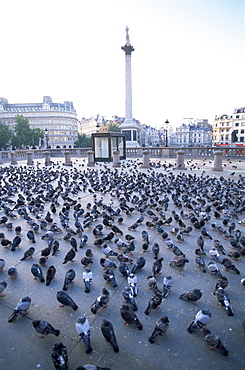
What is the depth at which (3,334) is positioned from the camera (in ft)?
11.8

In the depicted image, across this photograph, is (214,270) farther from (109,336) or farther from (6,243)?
(6,243)

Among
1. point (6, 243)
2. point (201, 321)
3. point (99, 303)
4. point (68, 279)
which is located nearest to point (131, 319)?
point (99, 303)

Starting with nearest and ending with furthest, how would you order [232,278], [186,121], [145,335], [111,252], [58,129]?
1. [145,335]
2. [232,278]
3. [111,252]
4. [58,129]
5. [186,121]

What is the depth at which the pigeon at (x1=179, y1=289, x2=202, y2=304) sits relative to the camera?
13.6 feet

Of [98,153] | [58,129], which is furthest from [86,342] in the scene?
[58,129]

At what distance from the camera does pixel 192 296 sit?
13.7 ft

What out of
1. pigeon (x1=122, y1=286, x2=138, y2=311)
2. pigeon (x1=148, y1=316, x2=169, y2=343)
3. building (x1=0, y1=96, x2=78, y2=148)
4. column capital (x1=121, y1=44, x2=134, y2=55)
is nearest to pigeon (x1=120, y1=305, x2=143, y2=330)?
pigeon (x1=148, y1=316, x2=169, y2=343)

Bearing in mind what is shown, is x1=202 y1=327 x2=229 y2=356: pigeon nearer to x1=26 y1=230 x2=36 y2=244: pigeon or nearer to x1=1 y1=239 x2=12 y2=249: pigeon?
x1=26 y1=230 x2=36 y2=244: pigeon

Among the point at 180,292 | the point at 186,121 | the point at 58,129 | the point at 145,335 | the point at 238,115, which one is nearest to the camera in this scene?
the point at 145,335

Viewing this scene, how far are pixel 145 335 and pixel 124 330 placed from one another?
345mm

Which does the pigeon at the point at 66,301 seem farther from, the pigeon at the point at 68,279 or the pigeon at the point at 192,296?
the pigeon at the point at 192,296

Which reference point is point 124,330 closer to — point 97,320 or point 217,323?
point 97,320

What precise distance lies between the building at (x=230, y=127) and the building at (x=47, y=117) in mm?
72885

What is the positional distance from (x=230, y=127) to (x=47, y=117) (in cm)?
8715
